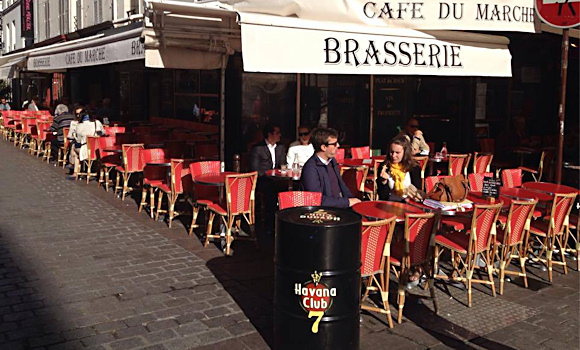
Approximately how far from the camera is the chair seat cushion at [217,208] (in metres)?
7.00

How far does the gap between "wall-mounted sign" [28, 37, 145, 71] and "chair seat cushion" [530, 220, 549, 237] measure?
4948mm

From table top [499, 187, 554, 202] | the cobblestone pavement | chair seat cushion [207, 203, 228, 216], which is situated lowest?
the cobblestone pavement

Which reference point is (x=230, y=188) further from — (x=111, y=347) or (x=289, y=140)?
(x=289, y=140)

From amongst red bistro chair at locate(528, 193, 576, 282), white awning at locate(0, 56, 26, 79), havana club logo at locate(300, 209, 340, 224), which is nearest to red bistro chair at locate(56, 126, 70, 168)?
white awning at locate(0, 56, 26, 79)

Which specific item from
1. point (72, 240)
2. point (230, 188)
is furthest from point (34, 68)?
point (230, 188)

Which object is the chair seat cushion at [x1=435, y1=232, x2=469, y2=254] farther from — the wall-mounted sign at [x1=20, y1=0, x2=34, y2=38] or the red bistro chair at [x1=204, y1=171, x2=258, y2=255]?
the wall-mounted sign at [x1=20, y1=0, x2=34, y2=38]

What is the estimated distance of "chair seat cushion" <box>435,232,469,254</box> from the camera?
5.46 meters

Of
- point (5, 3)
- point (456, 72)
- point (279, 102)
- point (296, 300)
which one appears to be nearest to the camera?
point (296, 300)

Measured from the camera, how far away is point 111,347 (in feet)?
14.3

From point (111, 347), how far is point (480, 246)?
339 cm

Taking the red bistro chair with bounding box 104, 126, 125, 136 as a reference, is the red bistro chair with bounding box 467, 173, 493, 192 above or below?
below

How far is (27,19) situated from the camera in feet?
108

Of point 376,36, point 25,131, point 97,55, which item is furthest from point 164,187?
point 25,131

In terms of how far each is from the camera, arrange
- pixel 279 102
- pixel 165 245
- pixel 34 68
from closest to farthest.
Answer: pixel 165 245
pixel 279 102
pixel 34 68
